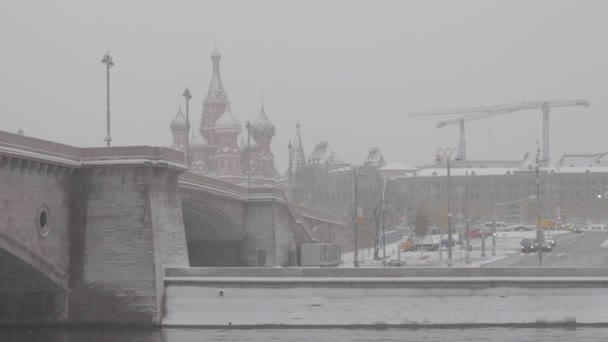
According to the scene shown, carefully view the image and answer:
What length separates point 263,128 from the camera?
15700 cm

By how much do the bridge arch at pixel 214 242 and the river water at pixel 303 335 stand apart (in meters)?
23.4

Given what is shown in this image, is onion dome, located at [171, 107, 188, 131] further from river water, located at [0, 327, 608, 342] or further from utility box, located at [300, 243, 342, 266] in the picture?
river water, located at [0, 327, 608, 342]

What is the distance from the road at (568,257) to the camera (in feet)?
243

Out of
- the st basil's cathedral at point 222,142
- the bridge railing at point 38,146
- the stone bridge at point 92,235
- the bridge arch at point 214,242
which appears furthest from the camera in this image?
the st basil's cathedral at point 222,142

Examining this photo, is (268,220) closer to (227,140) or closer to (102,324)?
(102,324)

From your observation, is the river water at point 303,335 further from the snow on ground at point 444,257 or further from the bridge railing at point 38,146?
the snow on ground at point 444,257

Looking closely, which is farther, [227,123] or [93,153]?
[227,123]

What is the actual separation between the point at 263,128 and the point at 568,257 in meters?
80.0

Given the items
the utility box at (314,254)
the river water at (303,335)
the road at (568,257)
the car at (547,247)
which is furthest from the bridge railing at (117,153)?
the car at (547,247)

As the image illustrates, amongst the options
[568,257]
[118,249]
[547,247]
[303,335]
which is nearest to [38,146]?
[118,249]

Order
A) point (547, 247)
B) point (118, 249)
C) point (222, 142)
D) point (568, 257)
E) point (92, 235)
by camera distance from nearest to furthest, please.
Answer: point (118, 249) < point (92, 235) < point (568, 257) < point (547, 247) < point (222, 142)

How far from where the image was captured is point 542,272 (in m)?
46.0

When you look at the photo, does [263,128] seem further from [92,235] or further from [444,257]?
[92,235]

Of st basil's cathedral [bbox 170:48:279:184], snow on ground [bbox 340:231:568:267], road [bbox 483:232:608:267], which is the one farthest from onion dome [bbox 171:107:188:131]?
road [bbox 483:232:608:267]
